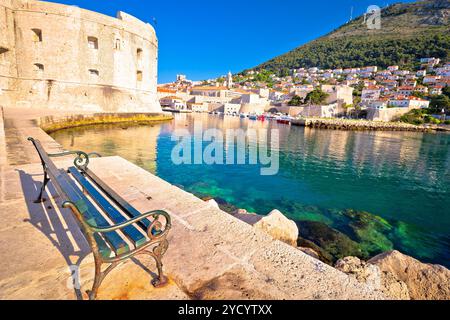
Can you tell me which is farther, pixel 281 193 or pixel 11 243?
pixel 281 193

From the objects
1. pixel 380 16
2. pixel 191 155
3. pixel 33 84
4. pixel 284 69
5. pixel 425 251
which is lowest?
pixel 425 251

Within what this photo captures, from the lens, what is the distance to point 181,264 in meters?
1.84

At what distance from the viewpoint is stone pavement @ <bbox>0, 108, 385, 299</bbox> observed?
5.13 feet

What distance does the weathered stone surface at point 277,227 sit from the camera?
10.7 ft

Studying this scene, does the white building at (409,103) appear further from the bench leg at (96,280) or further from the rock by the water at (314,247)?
the bench leg at (96,280)

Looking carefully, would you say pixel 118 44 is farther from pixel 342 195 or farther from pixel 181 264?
pixel 181 264

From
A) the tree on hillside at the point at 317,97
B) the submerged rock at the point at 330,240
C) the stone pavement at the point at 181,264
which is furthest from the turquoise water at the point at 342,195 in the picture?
the tree on hillside at the point at 317,97

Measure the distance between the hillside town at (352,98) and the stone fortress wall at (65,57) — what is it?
133 ft
